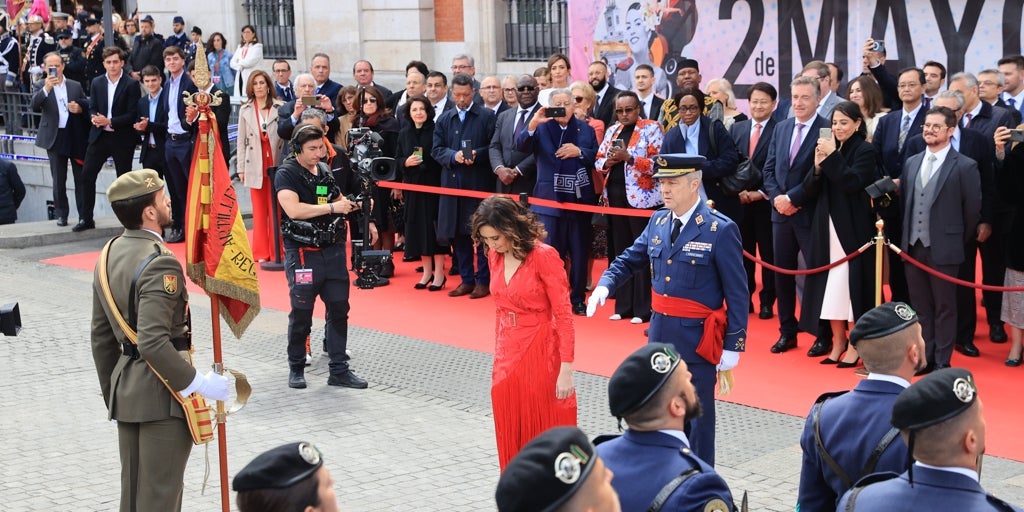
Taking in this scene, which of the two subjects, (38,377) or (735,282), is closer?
(735,282)

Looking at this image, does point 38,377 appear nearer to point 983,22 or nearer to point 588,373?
point 588,373

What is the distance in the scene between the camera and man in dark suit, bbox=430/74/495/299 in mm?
12570

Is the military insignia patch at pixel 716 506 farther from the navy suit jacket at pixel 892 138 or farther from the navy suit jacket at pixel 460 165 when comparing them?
the navy suit jacket at pixel 460 165

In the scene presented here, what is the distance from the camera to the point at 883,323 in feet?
15.9

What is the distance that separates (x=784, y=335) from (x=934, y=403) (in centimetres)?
671

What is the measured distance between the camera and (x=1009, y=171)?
1000 cm

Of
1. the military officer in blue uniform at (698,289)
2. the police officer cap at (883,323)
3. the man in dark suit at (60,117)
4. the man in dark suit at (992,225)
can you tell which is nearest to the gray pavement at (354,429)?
the military officer in blue uniform at (698,289)

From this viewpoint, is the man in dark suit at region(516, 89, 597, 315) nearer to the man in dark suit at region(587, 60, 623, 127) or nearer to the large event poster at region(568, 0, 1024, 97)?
the man in dark suit at region(587, 60, 623, 127)

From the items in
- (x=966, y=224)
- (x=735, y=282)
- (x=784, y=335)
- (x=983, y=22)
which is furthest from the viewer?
(x=983, y=22)

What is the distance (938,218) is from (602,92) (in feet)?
16.9

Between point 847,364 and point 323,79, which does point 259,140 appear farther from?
point 847,364

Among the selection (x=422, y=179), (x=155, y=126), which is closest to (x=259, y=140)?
(x=422, y=179)

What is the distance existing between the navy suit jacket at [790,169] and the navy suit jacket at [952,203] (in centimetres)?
80

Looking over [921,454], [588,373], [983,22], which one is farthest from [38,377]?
[983,22]
